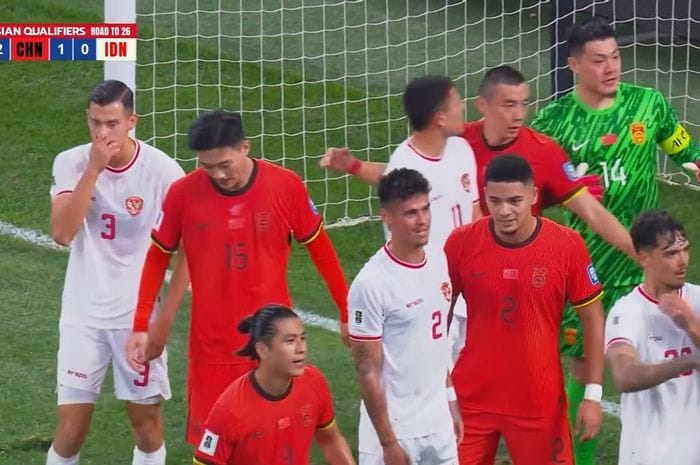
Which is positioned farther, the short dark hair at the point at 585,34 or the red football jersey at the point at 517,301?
the short dark hair at the point at 585,34

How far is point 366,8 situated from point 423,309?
8.14 m

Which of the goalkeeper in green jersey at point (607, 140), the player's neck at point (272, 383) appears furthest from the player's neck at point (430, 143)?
the player's neck at point (272, 383)

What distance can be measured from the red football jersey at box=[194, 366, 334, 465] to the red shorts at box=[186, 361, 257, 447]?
0.69 meters

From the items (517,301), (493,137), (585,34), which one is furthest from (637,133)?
(517,301)

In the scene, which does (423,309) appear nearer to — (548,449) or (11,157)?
(548,449)

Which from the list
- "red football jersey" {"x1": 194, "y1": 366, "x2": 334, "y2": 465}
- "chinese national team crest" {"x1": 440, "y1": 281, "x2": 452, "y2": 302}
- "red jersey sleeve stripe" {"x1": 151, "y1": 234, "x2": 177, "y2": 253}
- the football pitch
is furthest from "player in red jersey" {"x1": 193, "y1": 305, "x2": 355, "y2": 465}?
the football pitch

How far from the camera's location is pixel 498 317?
6.32 m

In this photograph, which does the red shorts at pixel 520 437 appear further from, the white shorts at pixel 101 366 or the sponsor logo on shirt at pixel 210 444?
the white shorts at pixel 101 366

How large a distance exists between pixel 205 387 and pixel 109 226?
0.92 m

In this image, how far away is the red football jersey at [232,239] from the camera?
6.60 metres

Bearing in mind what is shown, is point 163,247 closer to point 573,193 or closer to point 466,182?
point 466,182

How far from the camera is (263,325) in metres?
5.95

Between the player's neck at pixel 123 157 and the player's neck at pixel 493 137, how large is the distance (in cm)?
156

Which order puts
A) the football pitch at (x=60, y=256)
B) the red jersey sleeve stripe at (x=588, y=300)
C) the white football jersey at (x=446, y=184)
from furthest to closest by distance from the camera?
the football pitch at (x=60, y=256)
the white football jersey at (x=446, y=184)
the red jersey sleeve stripe at (x=588, y=300)
